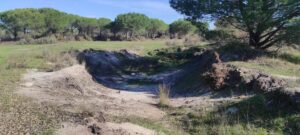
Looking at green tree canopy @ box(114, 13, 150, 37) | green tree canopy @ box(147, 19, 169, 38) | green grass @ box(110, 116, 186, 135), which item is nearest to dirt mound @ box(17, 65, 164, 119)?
green grass @ box(110, 116, 186, 135)

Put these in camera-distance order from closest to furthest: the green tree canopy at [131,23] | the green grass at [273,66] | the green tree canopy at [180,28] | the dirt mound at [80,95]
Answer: the dirt mound at [80,95], the green grass at [273,66], the green tree canopy at [180,28], the green tree canopy at [131,23]

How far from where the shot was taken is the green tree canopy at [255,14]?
80.1ft

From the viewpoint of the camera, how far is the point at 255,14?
948 inches

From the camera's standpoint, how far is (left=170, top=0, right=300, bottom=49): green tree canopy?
961 inches

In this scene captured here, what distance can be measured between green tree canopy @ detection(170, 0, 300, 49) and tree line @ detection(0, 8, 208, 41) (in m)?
36.3

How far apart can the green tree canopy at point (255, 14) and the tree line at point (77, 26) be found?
36281mm

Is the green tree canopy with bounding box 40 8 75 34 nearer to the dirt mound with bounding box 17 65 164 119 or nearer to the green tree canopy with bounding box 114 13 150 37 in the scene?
the green tree canopy with bounding box 114 13 150 37

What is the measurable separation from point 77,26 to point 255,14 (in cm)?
5894

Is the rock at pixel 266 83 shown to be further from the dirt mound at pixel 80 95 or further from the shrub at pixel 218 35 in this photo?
the shrub at pixel 218 35

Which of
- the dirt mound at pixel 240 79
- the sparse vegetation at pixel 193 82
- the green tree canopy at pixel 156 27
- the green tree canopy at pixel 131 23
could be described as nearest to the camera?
the sparse vegetation at pixel 193 82

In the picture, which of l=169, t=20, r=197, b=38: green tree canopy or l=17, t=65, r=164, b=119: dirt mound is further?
l=169, t=20, r=197, b=38: green tree canopy

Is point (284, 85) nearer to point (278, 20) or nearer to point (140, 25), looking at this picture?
point (278, 20)

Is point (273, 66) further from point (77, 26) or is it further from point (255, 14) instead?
point (77, 26)

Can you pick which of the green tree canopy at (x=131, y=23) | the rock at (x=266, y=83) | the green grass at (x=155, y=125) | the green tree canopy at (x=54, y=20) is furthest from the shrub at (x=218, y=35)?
the green tree canopy at (x=131, y=23)
